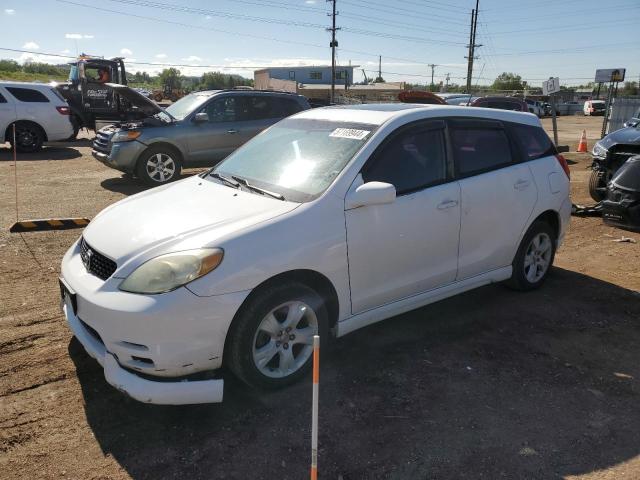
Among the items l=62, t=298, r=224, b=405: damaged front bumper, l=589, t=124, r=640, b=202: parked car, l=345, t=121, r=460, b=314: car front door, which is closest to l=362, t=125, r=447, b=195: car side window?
l=345, t=121, r=460, b=314: car front door

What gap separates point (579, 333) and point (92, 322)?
3636mm

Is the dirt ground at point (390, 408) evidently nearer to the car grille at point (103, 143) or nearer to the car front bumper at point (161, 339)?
the car front bumper at point (161, 339)

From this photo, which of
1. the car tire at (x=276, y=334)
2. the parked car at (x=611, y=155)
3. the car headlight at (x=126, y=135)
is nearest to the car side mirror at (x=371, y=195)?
the car tire at (x=276, y=334)

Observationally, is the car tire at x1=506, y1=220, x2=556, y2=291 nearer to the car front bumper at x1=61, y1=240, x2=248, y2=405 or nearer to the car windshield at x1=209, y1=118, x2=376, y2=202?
the car windshield at x1=209, y1=118, x2=376, y2=202

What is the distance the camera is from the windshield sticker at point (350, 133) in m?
3.80

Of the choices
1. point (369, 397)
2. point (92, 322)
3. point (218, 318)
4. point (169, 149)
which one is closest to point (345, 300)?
point (369, 397)

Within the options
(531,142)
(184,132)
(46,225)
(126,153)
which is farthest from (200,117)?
(531,142)

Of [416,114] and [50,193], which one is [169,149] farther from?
[416,114]

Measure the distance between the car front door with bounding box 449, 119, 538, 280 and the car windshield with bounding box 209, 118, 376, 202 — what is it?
953 millimetres

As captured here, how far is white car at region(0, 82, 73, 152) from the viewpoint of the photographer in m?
13.9

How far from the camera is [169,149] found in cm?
995

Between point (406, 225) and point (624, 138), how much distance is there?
6633 millimetres

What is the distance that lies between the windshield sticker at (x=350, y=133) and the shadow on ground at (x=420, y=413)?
4.94 ft

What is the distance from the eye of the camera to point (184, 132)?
995 cm
